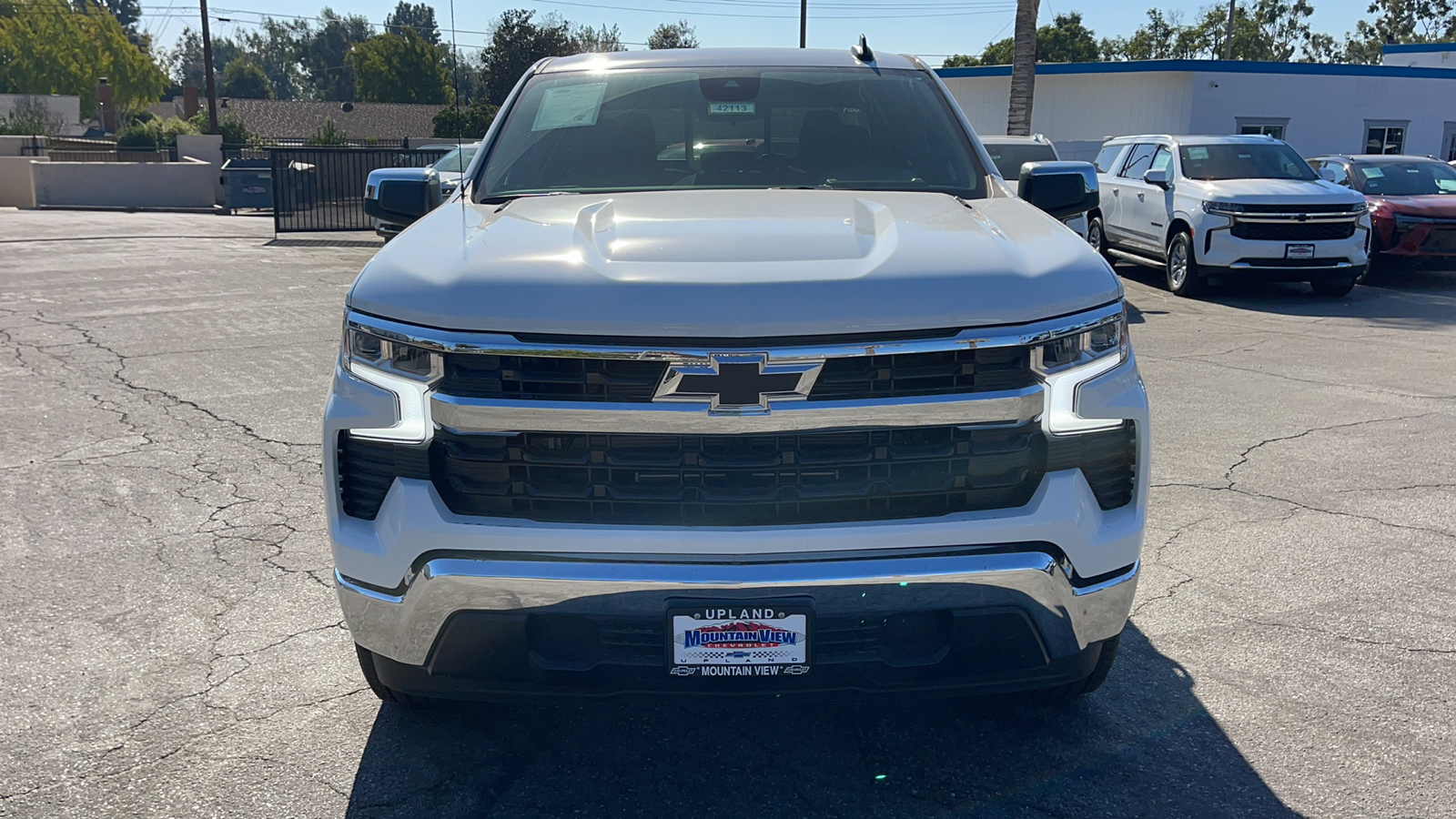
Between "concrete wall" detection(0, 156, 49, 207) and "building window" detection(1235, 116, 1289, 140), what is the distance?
31.1 meters

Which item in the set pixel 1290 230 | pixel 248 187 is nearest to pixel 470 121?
pixel 248 187

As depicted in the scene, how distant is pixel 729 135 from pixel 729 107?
134 mm

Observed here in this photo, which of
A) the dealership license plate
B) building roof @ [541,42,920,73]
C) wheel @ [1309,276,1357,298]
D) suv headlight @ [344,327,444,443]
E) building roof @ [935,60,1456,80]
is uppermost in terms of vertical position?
building roof @ [935,60,1456,80]

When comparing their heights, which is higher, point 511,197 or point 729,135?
A: point 729,135

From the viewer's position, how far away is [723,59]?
4.67 meters

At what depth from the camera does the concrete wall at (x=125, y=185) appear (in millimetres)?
29094

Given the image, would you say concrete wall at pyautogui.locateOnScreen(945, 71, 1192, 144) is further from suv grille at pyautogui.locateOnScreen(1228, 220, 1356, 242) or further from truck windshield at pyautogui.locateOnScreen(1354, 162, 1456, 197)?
suv grille at pyautogui.locateOnScreen(1228, 220, 1356, 242)

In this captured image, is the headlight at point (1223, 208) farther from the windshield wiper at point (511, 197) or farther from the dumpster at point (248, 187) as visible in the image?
the dumpster at point (248, 187)

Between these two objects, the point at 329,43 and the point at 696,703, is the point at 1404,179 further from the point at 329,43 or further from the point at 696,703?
the point at 329,43

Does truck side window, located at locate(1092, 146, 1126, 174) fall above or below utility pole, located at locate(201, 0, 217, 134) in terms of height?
below

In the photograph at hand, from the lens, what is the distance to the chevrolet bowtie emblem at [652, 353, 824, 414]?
261 centimetres

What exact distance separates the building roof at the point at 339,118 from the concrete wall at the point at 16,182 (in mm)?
36544

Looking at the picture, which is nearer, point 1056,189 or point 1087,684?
point 1087,684

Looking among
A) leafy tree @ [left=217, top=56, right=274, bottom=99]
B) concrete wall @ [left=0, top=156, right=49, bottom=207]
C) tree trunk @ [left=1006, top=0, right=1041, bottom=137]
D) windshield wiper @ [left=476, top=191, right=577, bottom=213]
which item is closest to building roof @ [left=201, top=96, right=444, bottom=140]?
concrete wall @ [left=0, top=156, right=49, bottom=207]
